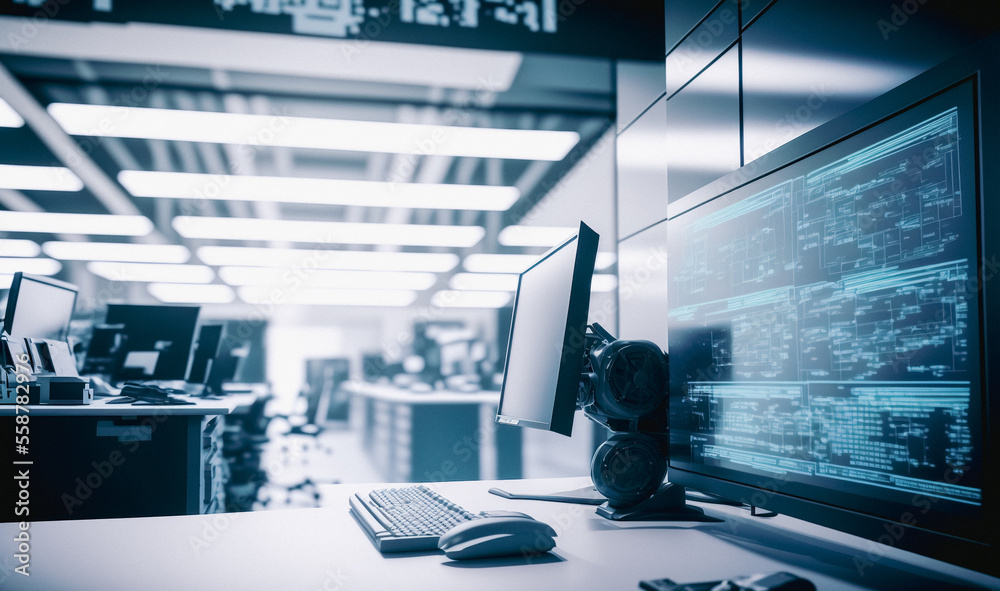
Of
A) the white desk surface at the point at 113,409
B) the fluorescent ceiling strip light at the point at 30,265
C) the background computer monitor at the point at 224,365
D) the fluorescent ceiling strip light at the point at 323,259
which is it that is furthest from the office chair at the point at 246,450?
the fluorescent ceiling strip light at the point at 30,265

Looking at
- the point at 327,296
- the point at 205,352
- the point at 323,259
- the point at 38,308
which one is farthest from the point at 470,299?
the point at 38,308

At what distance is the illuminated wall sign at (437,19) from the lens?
295 cm

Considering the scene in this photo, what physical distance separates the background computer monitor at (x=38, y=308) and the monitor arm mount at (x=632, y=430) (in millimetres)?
2706

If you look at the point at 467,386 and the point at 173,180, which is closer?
the point at 173,180

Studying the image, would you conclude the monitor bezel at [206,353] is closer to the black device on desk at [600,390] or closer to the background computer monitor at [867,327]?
the black device on desk at [600,390]

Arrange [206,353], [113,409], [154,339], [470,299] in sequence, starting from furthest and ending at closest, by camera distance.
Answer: [470,299] < [206,353] < [154,339] < [113,409]

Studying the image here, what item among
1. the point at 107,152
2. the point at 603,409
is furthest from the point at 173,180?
the point at 603,409

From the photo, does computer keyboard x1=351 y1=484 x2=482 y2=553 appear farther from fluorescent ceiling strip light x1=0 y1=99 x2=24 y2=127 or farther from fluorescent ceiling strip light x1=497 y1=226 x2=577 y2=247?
fluorescent ceiling strip light x1=497 y1=226 x2=577 y2=247

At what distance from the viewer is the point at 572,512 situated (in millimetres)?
1271

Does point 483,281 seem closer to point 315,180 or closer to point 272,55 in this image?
point 315,180

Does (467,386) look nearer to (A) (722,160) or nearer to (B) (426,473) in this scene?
(B) (426,473)

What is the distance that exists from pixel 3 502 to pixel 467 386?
4.13 meters

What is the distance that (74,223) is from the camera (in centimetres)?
691

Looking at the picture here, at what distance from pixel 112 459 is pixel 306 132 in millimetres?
2905
